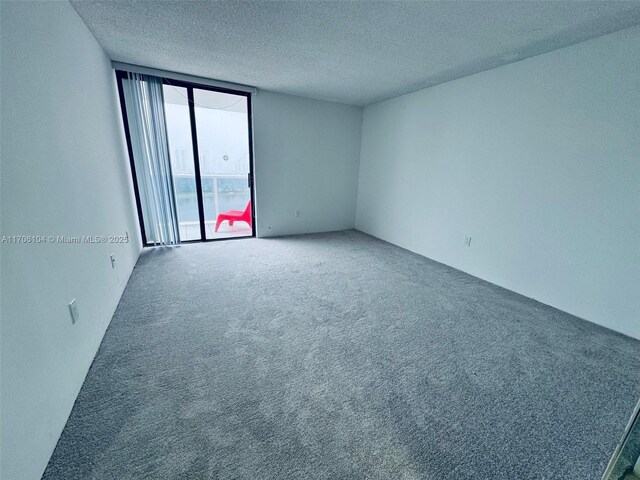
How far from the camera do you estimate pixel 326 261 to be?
11.2 feet

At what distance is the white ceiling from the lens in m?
1.71

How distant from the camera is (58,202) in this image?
1.38 metres

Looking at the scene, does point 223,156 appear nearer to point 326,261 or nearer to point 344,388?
point 326,261

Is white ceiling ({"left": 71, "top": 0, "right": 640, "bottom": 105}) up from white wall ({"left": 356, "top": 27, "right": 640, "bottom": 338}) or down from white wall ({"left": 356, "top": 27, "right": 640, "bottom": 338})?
up

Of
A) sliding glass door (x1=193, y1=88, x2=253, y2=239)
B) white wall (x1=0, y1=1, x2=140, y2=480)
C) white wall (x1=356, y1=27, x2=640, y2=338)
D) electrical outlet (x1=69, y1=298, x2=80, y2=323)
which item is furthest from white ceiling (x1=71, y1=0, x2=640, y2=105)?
electrical outlet (x1=69, y1=298, x2=80, y2=323)

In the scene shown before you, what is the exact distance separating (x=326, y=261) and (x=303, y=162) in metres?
1.91

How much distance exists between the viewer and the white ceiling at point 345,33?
5.62ft

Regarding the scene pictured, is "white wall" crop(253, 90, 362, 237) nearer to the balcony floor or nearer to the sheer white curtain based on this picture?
the balcony floor

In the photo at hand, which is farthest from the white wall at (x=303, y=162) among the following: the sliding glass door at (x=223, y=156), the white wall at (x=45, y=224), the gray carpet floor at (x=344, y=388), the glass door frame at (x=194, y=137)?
the white wall at (x=45, y=224)

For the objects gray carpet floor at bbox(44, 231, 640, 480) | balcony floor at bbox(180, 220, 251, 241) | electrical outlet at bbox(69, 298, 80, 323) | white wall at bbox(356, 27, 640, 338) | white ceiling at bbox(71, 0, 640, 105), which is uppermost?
white ceiling at bbox(71, 0, 640, 105)

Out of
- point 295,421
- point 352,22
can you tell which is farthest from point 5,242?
point 352,22

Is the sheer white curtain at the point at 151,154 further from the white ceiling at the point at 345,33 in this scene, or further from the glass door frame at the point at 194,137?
the white ceiling at the point at 345,33

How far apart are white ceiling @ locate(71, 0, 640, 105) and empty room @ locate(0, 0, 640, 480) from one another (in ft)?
0.08

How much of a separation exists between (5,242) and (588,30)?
3.59 m
